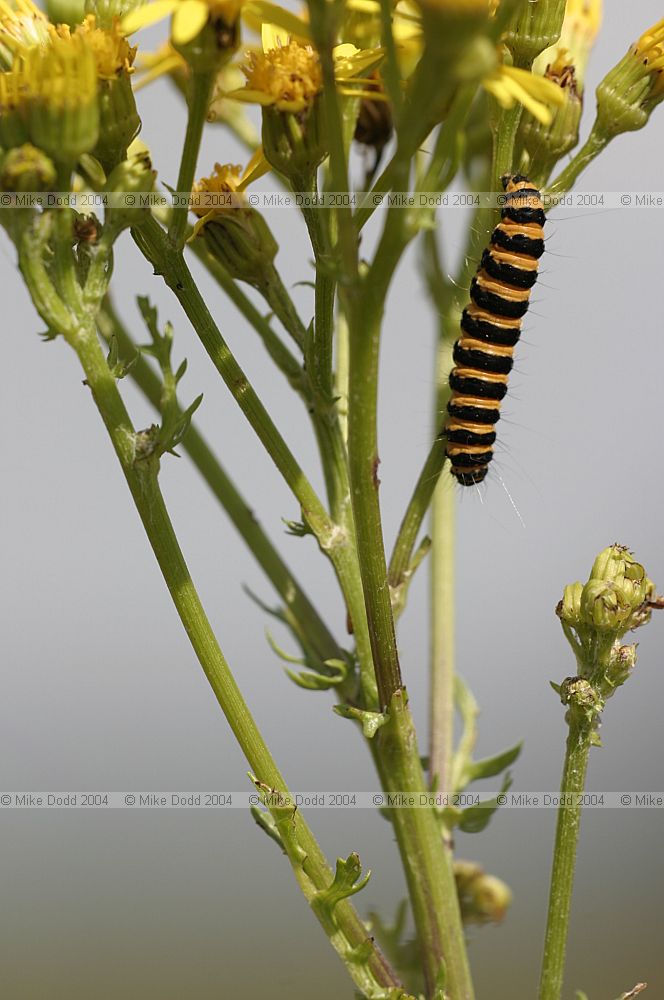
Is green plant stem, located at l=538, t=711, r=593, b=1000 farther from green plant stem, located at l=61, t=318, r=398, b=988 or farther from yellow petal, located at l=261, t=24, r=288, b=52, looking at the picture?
yellow petal, located at l=261, t=24, r=288, b=52

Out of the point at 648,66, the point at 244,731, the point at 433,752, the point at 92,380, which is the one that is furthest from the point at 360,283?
the point at 433,752

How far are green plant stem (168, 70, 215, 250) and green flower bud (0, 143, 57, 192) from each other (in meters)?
0.25

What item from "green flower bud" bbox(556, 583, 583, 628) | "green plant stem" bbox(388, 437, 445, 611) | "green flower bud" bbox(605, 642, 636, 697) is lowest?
"green flower bud" bbox(605, 642, 636, 697)

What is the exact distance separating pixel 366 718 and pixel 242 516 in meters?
0.74

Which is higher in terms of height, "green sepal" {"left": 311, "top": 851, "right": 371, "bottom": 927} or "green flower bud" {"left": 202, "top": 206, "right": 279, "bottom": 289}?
"green flower bud" {"left": 202, "top": 206, "right": 279, "bottom": 289}

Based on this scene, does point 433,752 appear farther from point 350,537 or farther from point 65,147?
point 65,147

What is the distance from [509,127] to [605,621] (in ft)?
3.08

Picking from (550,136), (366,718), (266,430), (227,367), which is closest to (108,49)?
(227,367)

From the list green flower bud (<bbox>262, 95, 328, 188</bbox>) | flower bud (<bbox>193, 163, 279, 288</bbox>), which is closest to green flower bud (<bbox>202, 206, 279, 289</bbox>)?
flower bud (<bbox>193, 163, 279, 288</bbox>)

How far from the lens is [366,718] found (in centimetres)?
209

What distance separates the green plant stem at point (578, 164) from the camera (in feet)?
7.61

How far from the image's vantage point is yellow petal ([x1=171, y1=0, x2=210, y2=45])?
71.3 inches

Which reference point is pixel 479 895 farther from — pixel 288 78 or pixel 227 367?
pixel 288 78

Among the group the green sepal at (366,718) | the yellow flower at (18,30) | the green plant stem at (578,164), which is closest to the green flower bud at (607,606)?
the green sepal at (366,718)
